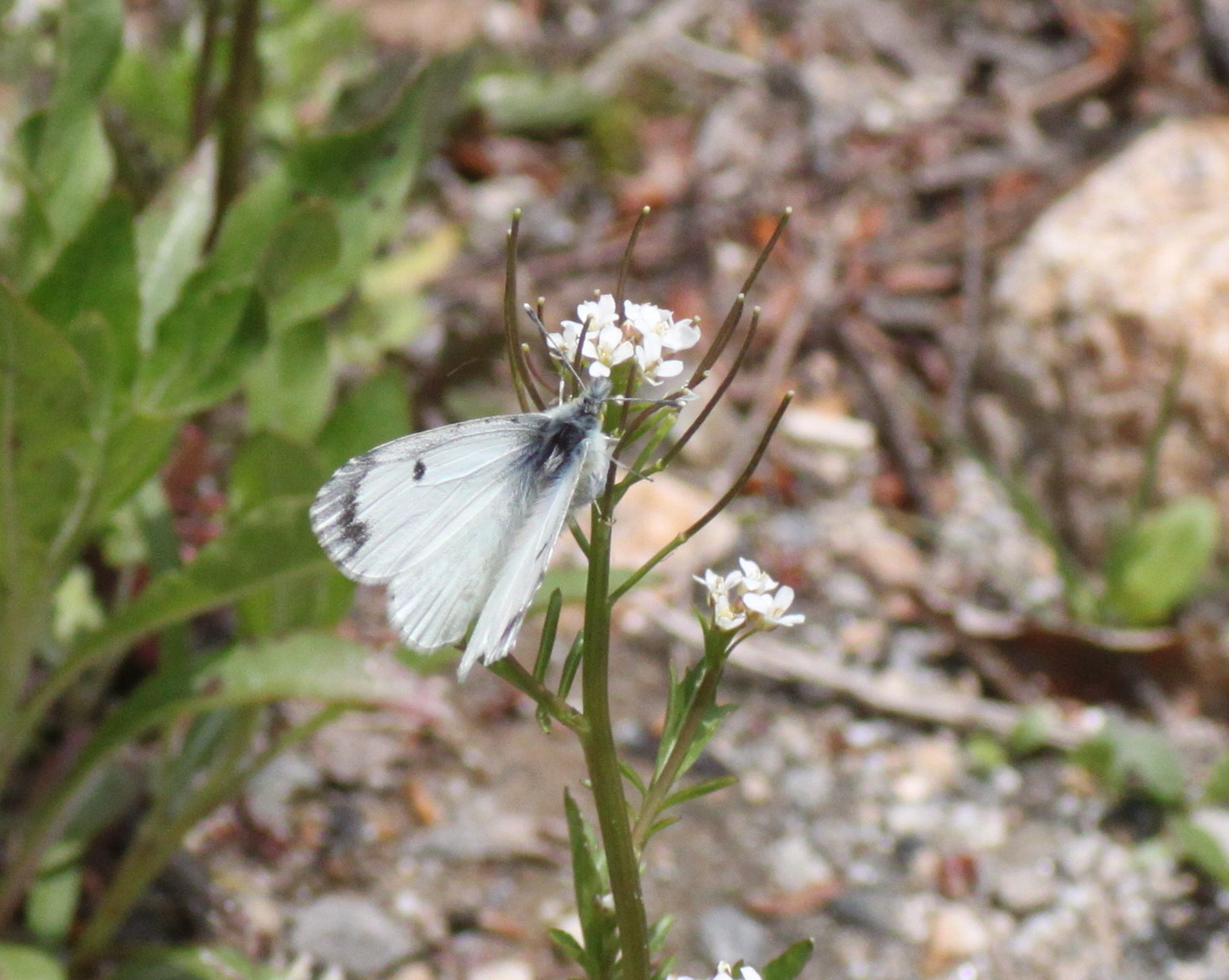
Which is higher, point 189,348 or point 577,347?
point 577,347

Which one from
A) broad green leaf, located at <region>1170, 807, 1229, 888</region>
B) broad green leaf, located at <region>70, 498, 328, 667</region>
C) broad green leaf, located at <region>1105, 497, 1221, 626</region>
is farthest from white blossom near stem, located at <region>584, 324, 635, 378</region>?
broad green leaf, located at <region>1105, 497, 1221, 626</region>

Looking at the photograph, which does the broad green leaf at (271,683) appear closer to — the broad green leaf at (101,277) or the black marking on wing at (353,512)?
the broad green leaf at (101,277)

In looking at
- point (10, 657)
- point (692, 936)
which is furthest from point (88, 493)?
point (692, 936)

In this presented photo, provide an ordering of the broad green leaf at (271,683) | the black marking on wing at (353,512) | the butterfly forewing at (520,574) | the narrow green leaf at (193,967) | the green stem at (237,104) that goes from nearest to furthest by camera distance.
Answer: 1. the butterfly forewing at (520,574)
2. the black marking on wing at (353,512)
3. the broad green leaf at (271,683)
4. the narrow green leaf at (193,967)
5. the green stem at (237,104)

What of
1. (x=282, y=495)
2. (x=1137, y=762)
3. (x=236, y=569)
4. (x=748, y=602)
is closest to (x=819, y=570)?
(x=1137, y=762)

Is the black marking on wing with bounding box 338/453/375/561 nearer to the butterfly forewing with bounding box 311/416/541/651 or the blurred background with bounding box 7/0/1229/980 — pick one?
the butterfly forewing with bounding box 311/416/541/651

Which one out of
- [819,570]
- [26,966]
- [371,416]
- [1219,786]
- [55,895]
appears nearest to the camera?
[26,966]

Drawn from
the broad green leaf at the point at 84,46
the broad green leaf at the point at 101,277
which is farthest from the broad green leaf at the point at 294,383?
the broad green leaf at the point at 84,46

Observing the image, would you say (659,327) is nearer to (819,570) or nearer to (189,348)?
(189,348)
